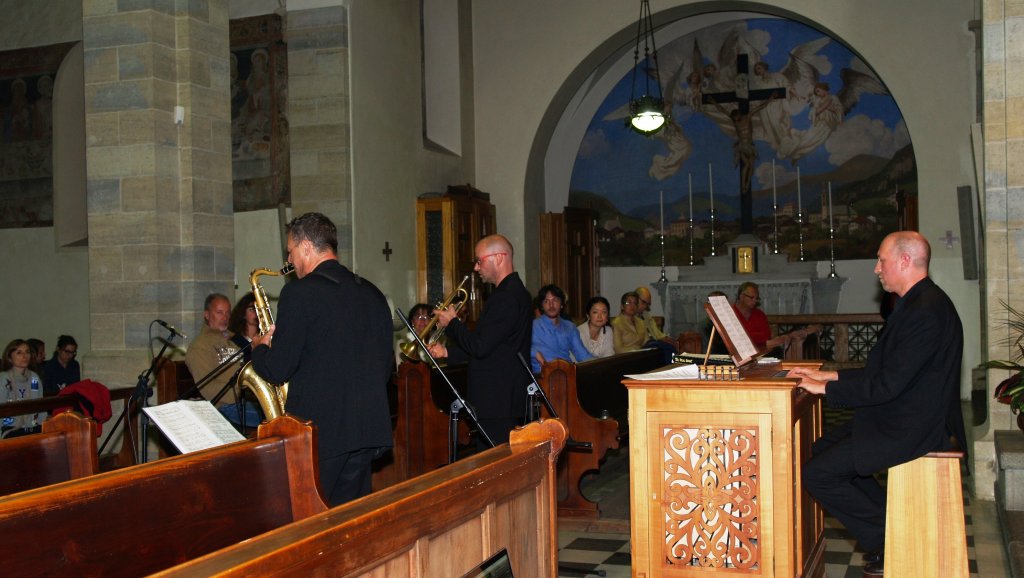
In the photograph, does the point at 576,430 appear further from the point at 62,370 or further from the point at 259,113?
the point at 259,113

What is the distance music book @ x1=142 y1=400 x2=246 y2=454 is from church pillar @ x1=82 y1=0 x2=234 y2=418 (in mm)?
3653

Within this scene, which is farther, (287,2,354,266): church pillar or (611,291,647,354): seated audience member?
(287,2,354,266): church pillar

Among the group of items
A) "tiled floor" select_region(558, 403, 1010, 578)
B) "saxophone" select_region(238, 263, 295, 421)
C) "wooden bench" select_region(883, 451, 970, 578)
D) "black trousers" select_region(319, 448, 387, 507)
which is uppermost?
"saxophone" select_region(238, 263, 295, 421)

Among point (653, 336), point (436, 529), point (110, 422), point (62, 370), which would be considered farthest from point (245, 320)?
point (436, 529)

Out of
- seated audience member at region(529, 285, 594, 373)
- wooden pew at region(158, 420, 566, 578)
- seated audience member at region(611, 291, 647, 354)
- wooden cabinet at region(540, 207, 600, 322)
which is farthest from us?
wooden cabinet at region(540, 207, 600, 322)

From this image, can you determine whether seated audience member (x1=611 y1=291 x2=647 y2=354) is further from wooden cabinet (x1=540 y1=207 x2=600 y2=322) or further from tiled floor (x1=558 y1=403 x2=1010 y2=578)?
wooden cabinet (x1=540 y1=207 x2=600 y2=322)

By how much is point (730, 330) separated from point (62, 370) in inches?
306

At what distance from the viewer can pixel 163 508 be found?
289 centimetres

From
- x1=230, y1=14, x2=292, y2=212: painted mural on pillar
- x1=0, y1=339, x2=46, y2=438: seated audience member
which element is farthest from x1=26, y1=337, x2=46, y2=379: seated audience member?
x1=230, y1=14, x2=292, y2=212: painted mural on pillar

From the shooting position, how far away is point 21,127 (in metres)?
12.5

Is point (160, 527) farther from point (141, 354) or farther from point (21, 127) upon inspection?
point (21, 127)

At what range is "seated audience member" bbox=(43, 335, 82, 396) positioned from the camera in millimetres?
9984

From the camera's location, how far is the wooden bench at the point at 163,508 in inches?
97.3

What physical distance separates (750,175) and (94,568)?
14.5 meters
